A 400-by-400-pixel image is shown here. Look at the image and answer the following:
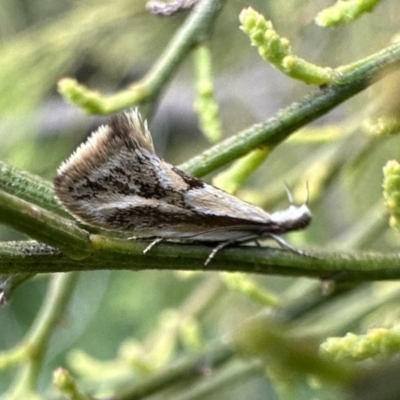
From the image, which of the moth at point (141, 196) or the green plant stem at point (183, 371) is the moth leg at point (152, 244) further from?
the green plant stem at point (183, 371)

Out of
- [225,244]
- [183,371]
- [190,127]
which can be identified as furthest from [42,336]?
[190,127]

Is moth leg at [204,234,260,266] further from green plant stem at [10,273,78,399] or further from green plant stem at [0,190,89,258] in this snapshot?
green plant stem at [10,273,78,399]

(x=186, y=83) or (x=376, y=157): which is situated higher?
(x=186, y=83)

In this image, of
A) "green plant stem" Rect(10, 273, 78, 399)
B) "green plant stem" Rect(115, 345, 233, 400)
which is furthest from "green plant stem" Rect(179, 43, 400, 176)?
"green plant stem" Rect(115, 345, 233, 400)

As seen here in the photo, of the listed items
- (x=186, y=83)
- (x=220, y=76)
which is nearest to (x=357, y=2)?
(x=220, y=76)

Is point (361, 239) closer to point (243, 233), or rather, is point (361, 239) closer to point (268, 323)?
→ point (243, 233)

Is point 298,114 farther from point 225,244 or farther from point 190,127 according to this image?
point 190,127
